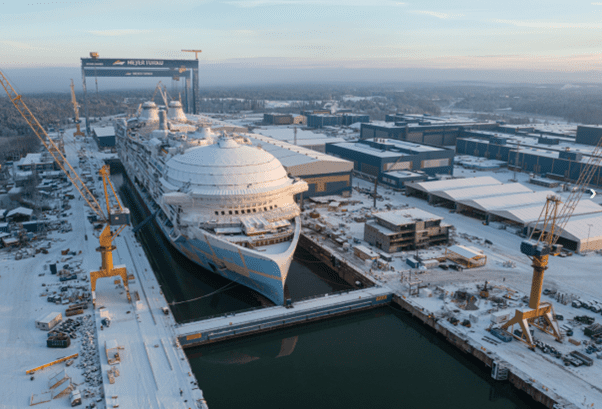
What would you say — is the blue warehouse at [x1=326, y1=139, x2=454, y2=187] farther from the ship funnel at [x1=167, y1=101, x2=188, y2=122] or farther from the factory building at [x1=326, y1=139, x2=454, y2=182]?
the ship funnel at [x1=167, y1=101, x2=188, y2=122]

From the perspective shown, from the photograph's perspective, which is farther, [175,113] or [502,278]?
[175,113]

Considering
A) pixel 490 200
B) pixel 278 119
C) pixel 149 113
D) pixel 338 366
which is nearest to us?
pixel 338 366

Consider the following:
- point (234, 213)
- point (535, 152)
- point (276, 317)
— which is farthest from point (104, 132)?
point (535, 152)

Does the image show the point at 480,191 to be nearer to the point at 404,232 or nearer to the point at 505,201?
the point at 505,201

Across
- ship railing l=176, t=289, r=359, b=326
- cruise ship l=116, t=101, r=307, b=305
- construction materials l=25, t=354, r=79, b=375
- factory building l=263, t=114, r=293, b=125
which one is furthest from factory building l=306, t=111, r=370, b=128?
construction materials l=25, t=354, r=79, b=375

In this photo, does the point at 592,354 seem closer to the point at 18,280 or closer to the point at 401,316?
the point at 401,316

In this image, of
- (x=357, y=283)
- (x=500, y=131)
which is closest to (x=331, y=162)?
(x=357, y=283)
